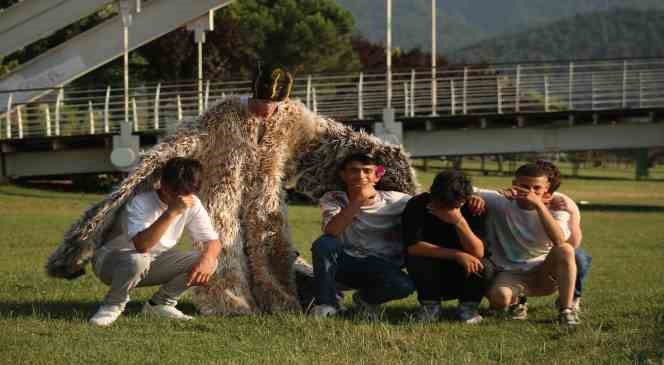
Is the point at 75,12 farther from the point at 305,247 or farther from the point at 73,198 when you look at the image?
the point at 305,247

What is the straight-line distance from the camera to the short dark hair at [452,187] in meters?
6.93

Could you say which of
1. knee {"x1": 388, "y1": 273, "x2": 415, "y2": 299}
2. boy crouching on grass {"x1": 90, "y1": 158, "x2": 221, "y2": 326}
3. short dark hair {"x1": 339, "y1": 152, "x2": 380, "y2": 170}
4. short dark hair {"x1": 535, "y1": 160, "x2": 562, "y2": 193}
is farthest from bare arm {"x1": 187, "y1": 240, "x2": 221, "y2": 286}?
short dark hair {"x1": 535, "y1": 160, "x2": 562, "y2": 193}

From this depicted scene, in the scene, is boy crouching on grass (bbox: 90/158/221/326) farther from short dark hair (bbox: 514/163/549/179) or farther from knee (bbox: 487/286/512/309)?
short dark hair (bbox: 514/163/549/179)

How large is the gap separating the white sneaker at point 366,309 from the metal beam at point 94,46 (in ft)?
74.1

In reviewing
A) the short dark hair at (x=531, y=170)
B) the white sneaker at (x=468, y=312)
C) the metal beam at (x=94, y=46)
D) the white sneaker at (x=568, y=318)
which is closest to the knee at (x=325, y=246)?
the white sneaker at (x=468, y=312)

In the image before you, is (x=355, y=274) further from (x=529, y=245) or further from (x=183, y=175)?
(x=183, y=175)

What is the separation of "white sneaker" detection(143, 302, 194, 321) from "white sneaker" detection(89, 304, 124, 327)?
0.33 meters

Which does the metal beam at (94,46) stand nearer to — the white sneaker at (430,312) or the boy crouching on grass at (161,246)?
the boy crouching on grass at (161,246)

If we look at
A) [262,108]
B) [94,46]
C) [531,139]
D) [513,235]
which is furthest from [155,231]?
[531,139]

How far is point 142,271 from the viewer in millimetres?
6898

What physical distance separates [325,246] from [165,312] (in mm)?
1183

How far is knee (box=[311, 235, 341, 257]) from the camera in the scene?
7.26 metres

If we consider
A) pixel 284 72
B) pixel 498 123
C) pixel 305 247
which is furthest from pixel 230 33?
pixel 284 72

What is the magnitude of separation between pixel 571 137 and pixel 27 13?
52.0 ft
